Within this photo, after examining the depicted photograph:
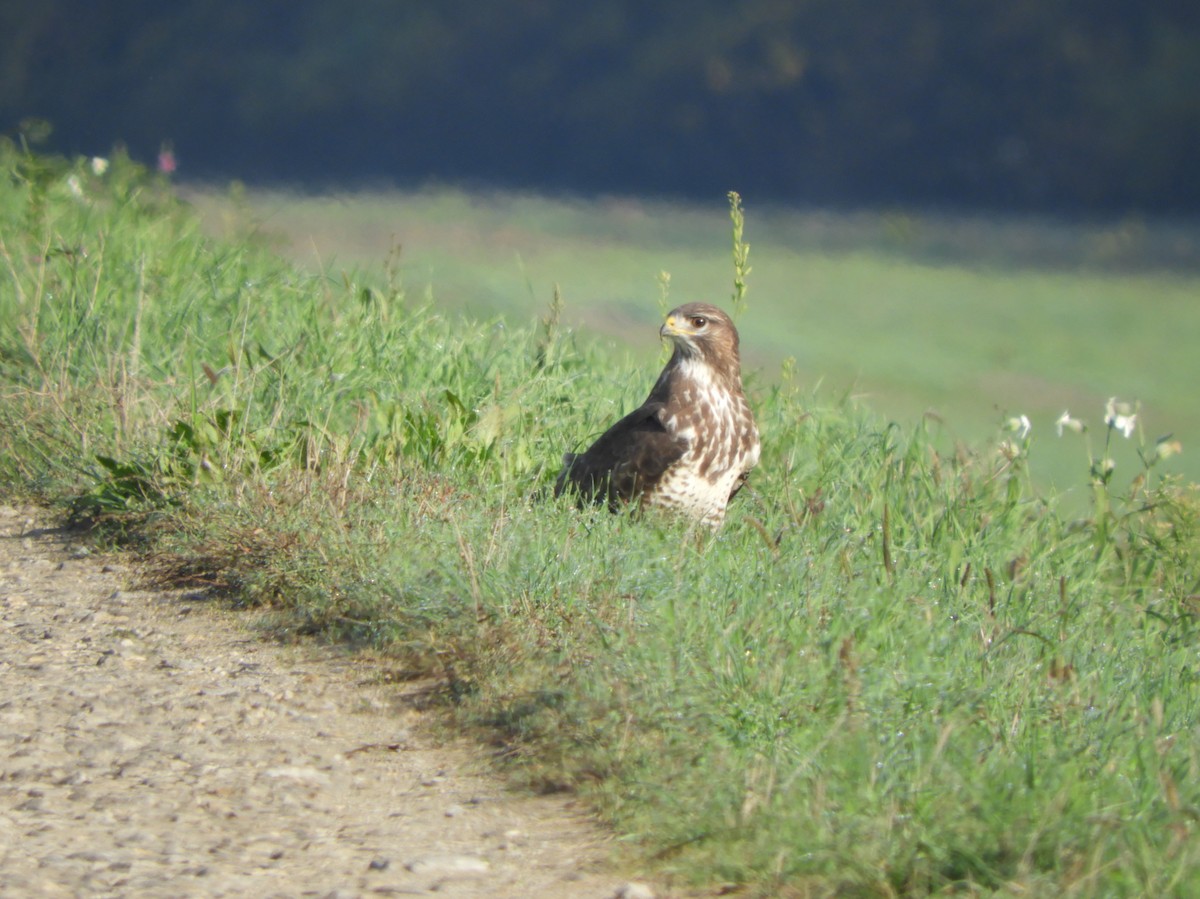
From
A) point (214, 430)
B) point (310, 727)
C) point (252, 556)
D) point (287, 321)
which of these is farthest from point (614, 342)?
point (310, 727)

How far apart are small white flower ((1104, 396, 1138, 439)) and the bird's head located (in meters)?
1.52

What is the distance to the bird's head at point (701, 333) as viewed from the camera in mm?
5242

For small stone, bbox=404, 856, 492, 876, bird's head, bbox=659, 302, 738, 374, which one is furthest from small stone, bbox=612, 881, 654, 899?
bird's head, bbox=659, 302, 738, 374

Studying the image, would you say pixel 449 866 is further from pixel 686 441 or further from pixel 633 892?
pixel 686 441

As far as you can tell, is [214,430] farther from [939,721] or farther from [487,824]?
[939,721]

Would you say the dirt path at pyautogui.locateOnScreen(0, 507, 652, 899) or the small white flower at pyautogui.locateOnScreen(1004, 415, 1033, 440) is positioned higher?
the small white flower at pyautogui.locateOnScreen(1004, 415, 1033, 440)

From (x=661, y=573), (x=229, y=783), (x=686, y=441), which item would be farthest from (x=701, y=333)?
(x=229, y=783)

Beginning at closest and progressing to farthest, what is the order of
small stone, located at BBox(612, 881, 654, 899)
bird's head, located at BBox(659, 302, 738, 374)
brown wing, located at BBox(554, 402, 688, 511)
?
small stone, located at BBox(612, 881, 654, 899) < brown wing, located at BBox(554, 402, 688, 511) < bird's head, located at BBox(659, 302, 738, 374)

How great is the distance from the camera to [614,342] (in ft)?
23.4

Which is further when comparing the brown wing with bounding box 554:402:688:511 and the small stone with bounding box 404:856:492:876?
the brown wing with bounding box 554:402:688:511

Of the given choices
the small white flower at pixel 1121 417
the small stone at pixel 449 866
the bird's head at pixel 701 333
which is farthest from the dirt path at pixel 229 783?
the small white flower at pixel 1121 417

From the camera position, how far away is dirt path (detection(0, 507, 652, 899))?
9.00ft

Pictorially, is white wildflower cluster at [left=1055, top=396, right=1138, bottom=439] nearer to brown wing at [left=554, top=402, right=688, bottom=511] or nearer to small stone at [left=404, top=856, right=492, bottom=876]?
brown wing at [left=554, top=402, right=688, bottom=511]

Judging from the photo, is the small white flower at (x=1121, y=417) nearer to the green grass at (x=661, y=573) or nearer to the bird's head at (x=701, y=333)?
the green grass at (x=661, y=573)
